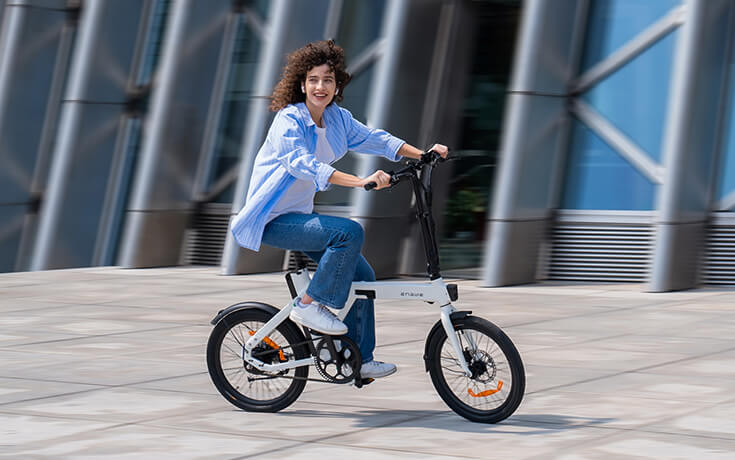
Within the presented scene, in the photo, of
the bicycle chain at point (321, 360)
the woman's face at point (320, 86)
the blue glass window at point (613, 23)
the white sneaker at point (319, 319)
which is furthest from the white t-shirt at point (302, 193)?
the blue glass window at point (613, 23)

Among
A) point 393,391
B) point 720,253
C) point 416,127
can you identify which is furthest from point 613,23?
point 393,391

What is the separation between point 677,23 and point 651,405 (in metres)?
7.77

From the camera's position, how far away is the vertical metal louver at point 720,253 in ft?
40.7

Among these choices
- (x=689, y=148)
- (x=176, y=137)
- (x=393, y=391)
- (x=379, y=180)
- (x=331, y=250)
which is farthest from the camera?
(x=176, y=137)

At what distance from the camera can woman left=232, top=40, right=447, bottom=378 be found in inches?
232

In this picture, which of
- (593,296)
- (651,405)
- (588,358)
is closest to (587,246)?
(593,296)

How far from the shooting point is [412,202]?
14.2m

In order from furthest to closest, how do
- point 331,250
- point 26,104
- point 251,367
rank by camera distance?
point 26,104 → point 251,367 → point 331,250

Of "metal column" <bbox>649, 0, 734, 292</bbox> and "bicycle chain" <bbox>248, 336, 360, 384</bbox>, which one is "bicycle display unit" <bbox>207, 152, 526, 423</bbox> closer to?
"bicycle chain" <bbox>248, 336, 360, 384</bbox>

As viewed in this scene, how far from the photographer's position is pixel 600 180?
13.4m

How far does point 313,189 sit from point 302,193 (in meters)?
0.08

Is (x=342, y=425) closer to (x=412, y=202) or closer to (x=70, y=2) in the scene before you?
(x=412, y=202)

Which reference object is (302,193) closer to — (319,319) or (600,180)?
(319,319)

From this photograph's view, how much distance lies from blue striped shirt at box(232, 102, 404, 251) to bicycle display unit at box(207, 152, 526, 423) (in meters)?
0.37
